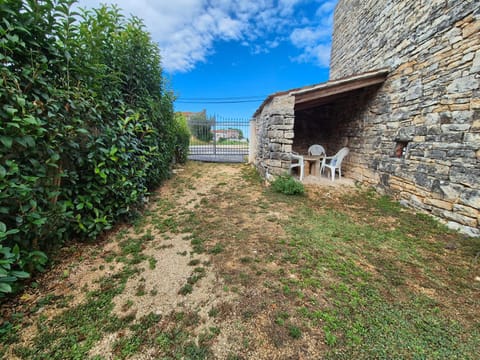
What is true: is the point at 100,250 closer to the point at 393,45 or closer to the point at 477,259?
the point at 477,259

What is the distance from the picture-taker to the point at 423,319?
1426 millimetres

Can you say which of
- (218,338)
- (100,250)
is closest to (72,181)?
(100,250)

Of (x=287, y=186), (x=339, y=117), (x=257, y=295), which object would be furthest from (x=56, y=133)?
(x=339, y=117)

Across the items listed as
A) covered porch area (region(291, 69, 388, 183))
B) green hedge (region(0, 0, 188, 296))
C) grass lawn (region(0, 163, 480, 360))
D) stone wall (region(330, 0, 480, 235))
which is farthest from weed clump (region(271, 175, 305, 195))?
green hedge (region(0, 0, 188, 296))

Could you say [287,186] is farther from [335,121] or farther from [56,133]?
[335,121]

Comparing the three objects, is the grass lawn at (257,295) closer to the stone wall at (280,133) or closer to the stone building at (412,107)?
the stone building at (412,107)

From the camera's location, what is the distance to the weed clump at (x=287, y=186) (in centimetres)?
429

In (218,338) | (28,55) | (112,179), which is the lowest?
(218,338)

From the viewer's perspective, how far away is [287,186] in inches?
171

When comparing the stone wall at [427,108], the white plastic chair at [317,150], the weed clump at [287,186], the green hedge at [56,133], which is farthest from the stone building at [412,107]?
the green hedge at [56,133]

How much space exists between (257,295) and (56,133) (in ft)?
7.71

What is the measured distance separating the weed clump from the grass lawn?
1372 mm

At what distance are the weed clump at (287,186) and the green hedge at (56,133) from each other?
9.72 feet

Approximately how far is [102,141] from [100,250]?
1345mm
